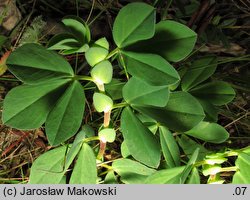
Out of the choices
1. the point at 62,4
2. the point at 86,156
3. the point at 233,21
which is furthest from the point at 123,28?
the point at 233,21

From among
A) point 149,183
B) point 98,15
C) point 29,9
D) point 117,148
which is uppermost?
point 29,9

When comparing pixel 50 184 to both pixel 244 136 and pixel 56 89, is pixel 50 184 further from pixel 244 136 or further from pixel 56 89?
pixel 244 136

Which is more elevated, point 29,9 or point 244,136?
point 29,9

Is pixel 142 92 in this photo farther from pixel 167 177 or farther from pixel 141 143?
pixel 167 177

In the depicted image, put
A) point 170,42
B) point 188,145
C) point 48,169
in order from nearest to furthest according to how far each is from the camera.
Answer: point 170,42 → point 48,169 → point 188,145

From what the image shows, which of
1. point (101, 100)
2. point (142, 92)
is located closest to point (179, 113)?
point (142, 92)

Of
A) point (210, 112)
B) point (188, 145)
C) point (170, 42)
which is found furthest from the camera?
point (188, 145)

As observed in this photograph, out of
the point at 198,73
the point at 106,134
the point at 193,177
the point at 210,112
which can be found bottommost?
the point at 193,177

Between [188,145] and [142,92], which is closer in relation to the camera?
[142,92]
